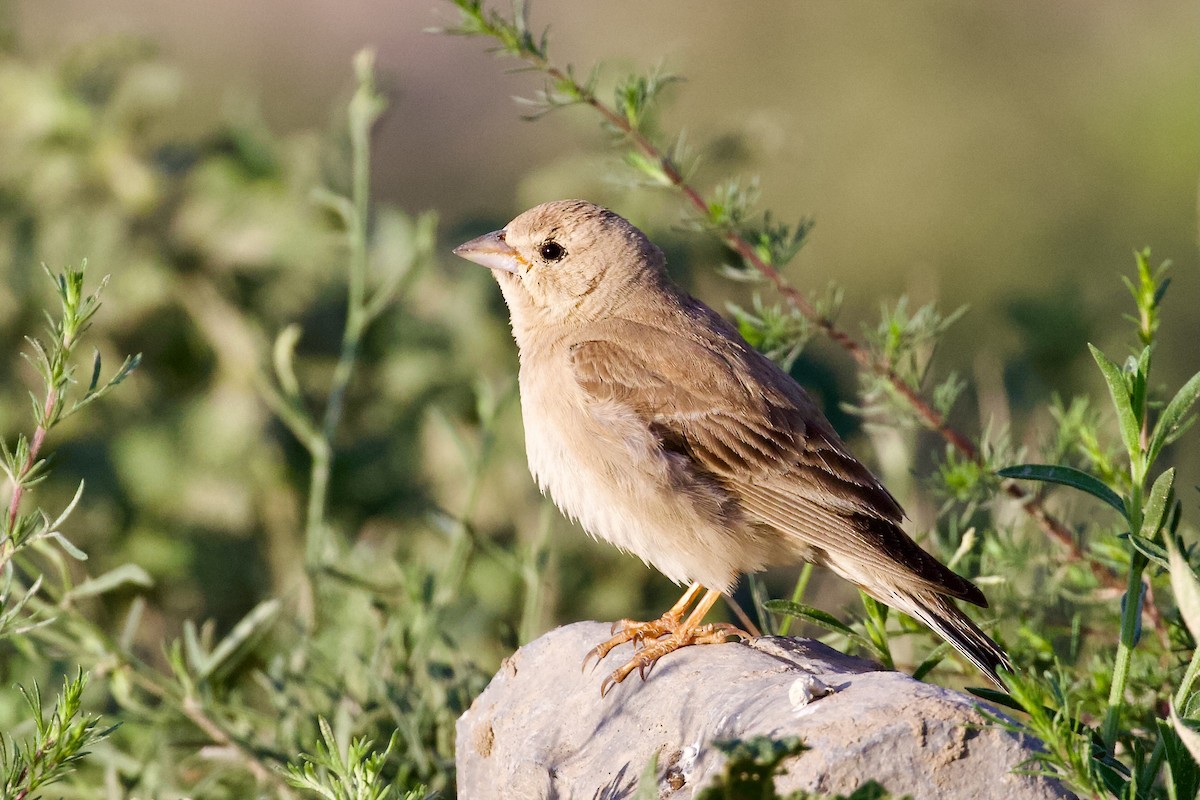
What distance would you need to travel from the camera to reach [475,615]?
5.08m

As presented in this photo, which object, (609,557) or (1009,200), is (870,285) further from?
(609,557)

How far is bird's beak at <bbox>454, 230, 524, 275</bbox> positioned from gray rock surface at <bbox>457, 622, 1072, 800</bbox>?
65.4 inches

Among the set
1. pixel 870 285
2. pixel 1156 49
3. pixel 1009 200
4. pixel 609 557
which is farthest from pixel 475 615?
pixel 1156 49

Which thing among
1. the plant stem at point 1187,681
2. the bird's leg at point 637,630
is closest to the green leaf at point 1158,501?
the plant stem at point 1187,681

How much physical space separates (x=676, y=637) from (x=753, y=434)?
74 cm

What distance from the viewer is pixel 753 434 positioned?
164 inches

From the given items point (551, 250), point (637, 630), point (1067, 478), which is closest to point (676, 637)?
point (637, 630)

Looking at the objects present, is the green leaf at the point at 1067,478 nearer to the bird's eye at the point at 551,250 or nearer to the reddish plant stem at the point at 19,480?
the reddish plant stem at the point at 19,480

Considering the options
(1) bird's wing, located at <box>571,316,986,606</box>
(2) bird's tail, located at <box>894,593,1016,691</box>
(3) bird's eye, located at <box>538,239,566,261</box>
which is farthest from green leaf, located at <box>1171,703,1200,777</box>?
(3) bird's eye, located at <box>538,239,566,261</box>

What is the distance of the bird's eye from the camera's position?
488 centimetres

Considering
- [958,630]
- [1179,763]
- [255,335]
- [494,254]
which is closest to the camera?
[1179,763]

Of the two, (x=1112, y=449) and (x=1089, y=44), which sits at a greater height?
(x=1112, y=449)

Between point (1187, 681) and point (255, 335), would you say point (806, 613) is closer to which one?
point (1187, 681)

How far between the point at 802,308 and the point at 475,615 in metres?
1.83
